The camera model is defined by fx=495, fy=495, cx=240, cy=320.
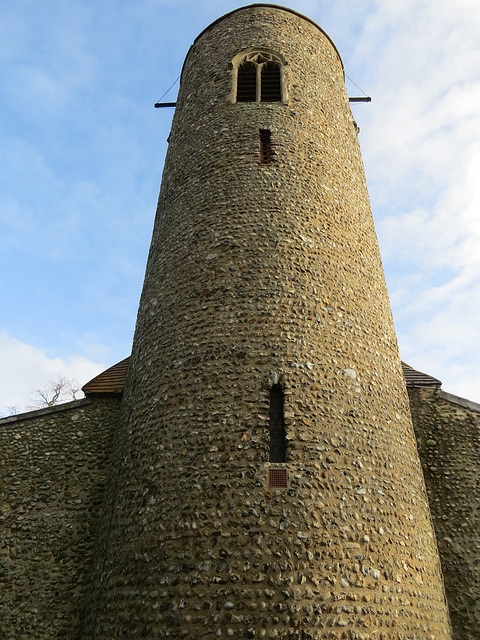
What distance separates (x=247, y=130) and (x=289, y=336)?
16.5 ft

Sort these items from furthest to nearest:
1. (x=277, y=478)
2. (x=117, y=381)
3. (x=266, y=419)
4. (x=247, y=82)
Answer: (x=247, y=82)
(x=117, y=381)
(x=266, y=419)
(x=277, y=478)

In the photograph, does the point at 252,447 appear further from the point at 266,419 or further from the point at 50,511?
the point at 50,511

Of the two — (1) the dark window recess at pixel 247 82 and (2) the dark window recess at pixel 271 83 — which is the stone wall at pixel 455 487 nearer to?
(2) the dark window recess at pixel 271 83

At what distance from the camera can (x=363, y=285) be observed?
894cm

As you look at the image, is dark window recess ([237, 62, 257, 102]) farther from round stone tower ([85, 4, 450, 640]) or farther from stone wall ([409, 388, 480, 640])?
stone wall ([409, 388, 480, 640])

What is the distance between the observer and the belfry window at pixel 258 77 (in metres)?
11.2

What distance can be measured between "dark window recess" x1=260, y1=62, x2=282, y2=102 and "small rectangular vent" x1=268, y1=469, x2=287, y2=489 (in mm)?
8252

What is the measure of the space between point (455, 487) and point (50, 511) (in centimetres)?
704

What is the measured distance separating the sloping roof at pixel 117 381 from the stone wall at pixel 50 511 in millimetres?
248

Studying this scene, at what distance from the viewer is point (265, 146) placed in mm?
10062

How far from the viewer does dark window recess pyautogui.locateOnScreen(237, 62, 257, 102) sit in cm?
1129

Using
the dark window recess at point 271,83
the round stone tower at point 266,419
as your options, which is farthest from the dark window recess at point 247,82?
the round stone tower at point 266,419

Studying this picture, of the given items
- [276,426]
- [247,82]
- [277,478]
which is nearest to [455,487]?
[276,426]

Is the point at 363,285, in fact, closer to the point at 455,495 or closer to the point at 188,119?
the point at 455,495
